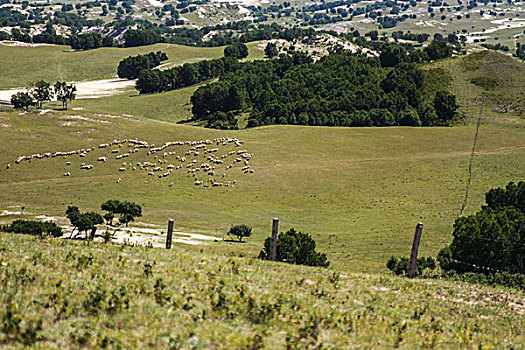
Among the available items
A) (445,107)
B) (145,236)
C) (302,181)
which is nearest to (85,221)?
(145,236)

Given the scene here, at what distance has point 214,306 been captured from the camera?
15.4m

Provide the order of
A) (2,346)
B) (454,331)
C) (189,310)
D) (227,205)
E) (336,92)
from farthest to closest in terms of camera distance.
→ (336,92), (227,205), (454,331), (189,310), (2,346)

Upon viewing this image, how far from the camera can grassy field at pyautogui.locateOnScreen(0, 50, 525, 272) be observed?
198 feet

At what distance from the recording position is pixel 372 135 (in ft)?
376

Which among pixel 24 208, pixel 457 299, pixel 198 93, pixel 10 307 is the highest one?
pixel 198 93

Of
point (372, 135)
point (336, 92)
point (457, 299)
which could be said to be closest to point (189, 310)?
point (457, 299)

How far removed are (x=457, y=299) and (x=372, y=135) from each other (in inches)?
3759

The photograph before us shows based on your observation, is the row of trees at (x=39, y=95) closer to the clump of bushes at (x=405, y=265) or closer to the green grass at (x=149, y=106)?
the green grass at (x=149, y=106)

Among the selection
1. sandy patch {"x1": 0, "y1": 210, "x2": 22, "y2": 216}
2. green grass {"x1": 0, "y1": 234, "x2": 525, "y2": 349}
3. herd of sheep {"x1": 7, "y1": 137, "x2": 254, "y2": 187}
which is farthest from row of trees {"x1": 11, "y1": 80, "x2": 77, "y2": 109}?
green grass {"x1": 0, "y1": 234, "x2": 525, "y2": 349}

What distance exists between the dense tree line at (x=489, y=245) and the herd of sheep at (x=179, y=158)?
130 ft

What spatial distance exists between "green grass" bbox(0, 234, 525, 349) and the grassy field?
22.0 m

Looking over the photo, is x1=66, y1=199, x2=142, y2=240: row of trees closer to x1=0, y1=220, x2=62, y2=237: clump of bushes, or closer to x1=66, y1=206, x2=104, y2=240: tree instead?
x1=66, y1=206, x2=104, y2=240: tree

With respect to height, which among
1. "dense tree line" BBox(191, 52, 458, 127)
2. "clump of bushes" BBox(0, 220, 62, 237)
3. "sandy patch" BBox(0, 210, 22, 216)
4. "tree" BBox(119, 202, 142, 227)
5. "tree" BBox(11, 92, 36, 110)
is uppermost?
"dense tree line" BBox(191, 52, 458, 127)

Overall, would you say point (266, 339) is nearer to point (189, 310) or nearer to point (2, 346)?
point (189, 310)
